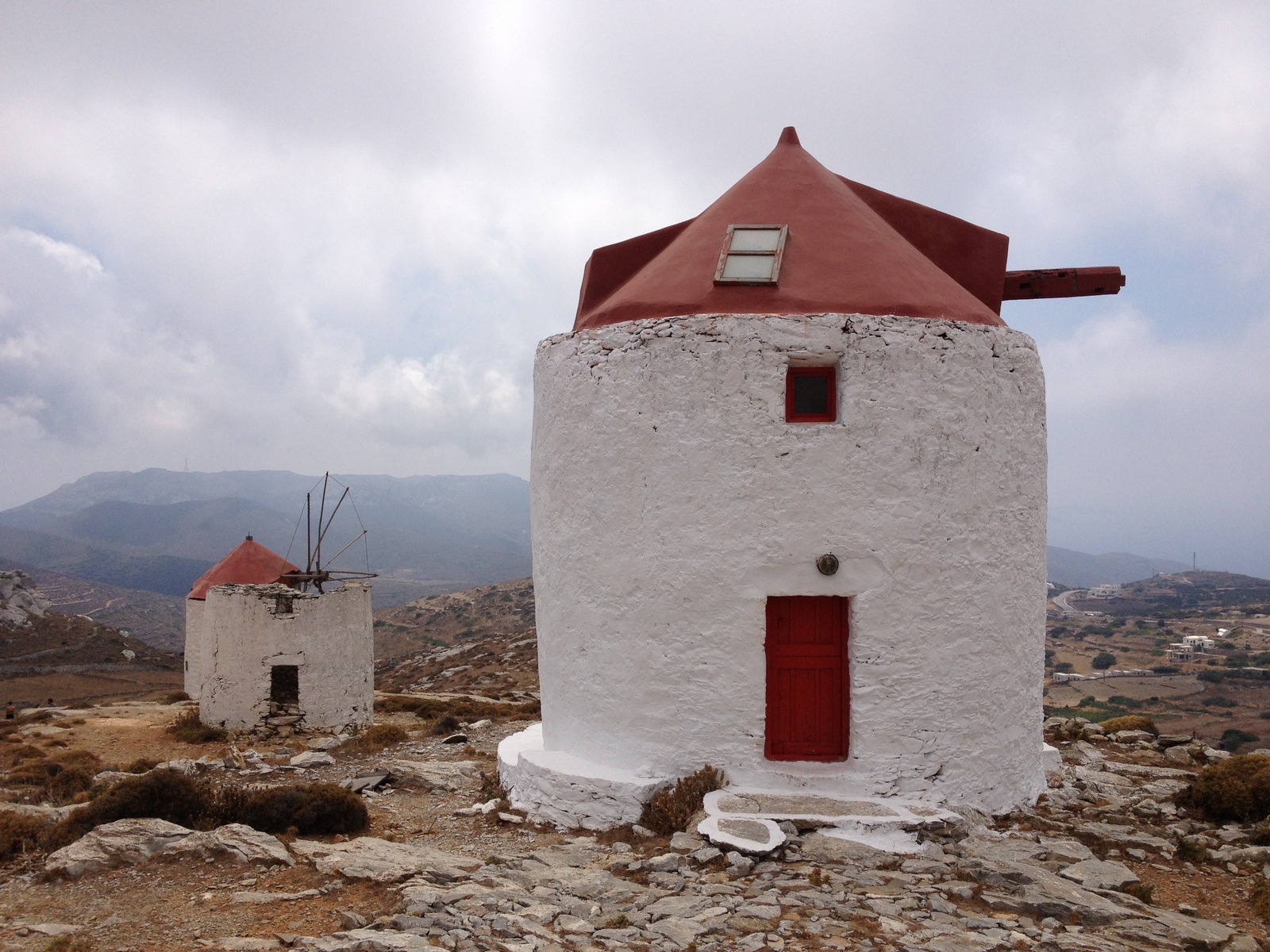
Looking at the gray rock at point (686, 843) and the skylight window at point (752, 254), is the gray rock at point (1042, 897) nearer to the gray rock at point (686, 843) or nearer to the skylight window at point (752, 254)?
the gray rock at point (686, 843)

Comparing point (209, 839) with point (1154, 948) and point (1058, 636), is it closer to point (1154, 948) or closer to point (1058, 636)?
point (1154, 948)

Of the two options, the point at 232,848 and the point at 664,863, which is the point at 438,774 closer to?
the point at 232,848

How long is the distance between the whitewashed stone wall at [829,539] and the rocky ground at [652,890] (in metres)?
0.82

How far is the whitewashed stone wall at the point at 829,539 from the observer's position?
22.4 ft

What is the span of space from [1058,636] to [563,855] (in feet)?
162

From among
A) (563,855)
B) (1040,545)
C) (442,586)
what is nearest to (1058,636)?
(1040,545)

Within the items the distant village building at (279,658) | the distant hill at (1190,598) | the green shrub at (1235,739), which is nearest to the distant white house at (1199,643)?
the distant hill at (1190,598)

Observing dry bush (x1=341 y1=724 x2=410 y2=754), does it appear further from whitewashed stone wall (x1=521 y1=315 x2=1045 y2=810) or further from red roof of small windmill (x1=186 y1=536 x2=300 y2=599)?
whitewashed stone wall (x1=521 y1=315 x2=1045 y2=810)

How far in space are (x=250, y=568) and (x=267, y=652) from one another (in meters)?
3.87

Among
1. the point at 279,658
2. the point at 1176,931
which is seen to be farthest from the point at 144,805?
the point at 279,658

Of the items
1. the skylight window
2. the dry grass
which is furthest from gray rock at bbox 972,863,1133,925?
the dry grass

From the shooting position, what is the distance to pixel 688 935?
473 cm

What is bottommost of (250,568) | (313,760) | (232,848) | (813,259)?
(313,760)

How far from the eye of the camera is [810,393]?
7086mm
